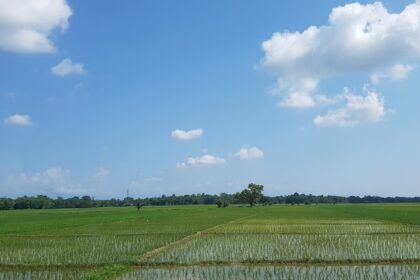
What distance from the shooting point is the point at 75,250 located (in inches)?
715

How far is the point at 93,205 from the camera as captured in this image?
133 metres

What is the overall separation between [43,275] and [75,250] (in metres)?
5.07

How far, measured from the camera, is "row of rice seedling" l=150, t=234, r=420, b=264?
51.2 ft

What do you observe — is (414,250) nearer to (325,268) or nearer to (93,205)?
(325,268)

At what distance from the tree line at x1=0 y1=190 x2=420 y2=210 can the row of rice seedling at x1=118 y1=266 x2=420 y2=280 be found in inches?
2876

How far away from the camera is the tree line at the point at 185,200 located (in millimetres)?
105250

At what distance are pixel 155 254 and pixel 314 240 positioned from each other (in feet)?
23.9

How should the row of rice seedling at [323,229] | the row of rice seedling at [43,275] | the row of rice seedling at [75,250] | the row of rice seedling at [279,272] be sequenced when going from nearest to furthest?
the row of rice seedling at [279,272] < the row of rice seedling at [43,275] < the row of rice seedling at [75,250] < the row of rice seedling at [323,229]

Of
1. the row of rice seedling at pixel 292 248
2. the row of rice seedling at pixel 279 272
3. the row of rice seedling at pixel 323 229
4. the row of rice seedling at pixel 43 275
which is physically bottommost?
the row of rice seedling at pixel 43 275

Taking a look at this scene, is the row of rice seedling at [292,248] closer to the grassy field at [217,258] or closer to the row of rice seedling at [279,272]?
the grassy field at [217,258]

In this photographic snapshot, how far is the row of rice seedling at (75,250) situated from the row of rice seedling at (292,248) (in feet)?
4.28

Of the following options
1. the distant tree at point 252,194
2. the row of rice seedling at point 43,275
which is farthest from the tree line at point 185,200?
the row of rice seedling at point 43,275

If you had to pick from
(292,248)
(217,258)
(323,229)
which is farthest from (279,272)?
(323,229)

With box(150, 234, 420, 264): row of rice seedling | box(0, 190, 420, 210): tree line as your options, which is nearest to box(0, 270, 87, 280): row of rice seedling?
box(150, 234, 420, 264): row of rice seedling
